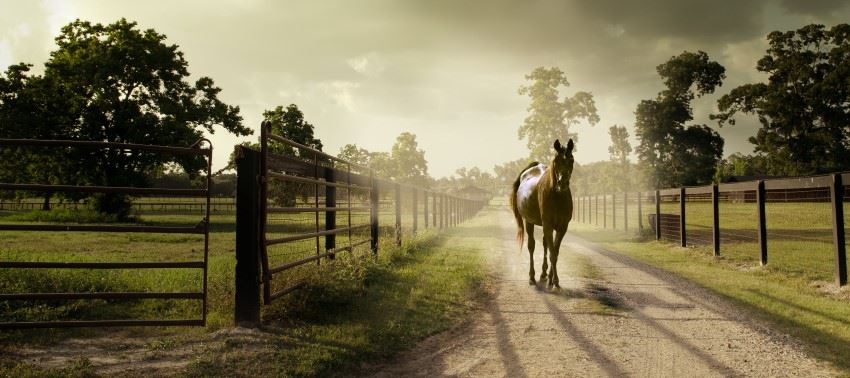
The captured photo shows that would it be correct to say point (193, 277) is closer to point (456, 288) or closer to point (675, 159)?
point (456, 288)

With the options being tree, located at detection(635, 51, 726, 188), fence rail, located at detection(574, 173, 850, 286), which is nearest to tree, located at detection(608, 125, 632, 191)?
tree, located at detection(635, 51, 726, 188)

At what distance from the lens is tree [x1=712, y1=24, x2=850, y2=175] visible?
144 ft

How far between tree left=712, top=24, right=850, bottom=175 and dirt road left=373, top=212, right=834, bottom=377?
49.6 m

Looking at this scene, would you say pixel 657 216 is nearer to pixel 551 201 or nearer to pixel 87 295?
pixel 551 201

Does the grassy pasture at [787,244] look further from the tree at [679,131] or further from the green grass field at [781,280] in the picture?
the tree at [679,131]

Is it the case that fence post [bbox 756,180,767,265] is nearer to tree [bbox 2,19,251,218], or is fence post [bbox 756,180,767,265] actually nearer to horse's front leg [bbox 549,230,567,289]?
horse's front leg [bbox 549,230,567,289]

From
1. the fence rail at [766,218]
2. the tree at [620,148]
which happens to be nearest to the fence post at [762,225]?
the fence rail at [766,218]

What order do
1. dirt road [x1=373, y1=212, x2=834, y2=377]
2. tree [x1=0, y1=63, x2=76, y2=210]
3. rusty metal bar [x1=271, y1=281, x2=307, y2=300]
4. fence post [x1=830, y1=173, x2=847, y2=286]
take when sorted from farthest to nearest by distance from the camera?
tree [x1=0, y1=63, x2=76, y2=210], fence post [x1=830, y1=173, x2=847, y2=286], rusty metal bar [x1=271, y1=281, x2=307, y2=300], dirt road [x1=373, y1=212, x2=834, y2=377]

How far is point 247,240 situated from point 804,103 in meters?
57.0

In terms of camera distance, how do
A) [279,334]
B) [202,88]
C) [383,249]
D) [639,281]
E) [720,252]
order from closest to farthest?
[279,334] → [639,281] → [383,249] → [720,252] → [202,88]

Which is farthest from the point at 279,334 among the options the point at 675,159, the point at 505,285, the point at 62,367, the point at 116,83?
the point at 675,159

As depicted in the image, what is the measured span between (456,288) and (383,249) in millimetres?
3296

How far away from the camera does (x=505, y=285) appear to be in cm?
750

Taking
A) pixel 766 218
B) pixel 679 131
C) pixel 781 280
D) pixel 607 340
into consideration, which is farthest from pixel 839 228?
pixel 679 131
